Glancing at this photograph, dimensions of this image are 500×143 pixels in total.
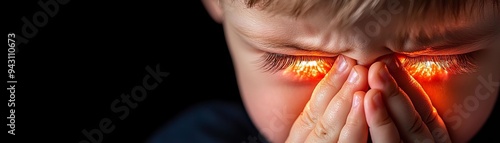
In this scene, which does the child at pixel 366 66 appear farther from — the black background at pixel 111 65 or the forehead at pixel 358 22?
the black background at pixel 111 65

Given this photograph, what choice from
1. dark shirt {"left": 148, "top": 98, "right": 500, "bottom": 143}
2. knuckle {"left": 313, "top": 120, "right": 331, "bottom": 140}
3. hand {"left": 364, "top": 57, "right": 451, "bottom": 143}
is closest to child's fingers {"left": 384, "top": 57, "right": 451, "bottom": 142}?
hand {"left": 364, "top": 57, "right": 451, "bottom": 143}

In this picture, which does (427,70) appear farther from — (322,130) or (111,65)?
(111,65)

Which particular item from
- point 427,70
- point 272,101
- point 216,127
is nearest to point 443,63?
point 427,70

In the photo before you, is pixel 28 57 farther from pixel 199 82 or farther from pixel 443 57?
pixel 443 57

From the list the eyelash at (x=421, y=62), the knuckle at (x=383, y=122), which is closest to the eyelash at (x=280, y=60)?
the eyelash at (x=421, y=62)

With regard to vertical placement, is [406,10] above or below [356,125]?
above

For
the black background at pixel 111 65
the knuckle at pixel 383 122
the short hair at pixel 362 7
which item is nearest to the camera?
the short hair at pixel 362 7

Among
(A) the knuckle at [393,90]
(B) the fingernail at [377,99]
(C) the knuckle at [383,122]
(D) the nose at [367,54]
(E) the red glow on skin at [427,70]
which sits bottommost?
(C) the knuckle at [383,122]

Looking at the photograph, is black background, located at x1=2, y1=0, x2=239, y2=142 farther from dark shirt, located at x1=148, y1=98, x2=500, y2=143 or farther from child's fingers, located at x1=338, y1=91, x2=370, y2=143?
child's fingers, located at x1=338, y1=91, x2=370, y2=143
